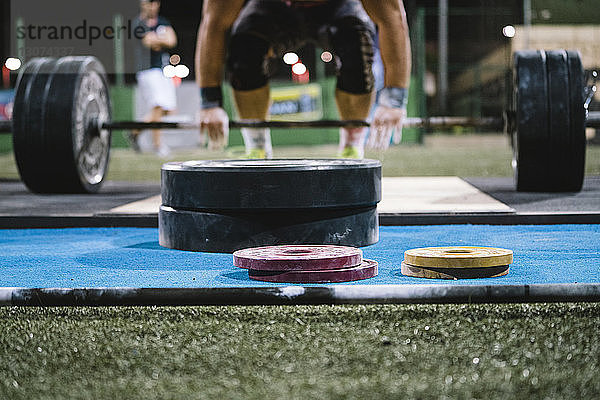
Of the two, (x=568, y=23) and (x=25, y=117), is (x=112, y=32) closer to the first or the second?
(x=568, y=23)

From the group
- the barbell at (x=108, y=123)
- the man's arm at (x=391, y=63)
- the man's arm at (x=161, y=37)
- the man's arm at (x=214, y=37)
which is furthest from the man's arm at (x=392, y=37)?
the man's arm at (x=161, y=37)

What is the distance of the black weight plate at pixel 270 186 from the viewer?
7.50 ft

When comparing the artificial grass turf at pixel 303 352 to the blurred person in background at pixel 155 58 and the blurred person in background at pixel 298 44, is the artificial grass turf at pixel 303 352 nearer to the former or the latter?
the blurred person in background at pixel 298 44

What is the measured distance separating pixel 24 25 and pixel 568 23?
7.20m

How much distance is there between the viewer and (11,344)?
1.39m

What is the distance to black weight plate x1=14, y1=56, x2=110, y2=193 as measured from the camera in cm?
390

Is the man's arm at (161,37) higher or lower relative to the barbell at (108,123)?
higher

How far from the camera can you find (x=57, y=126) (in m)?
3.87

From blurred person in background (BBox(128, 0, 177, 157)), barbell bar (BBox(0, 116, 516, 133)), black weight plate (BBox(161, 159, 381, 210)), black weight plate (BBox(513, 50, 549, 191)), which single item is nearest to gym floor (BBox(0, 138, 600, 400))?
black weight plate (BBox(161, 159, 381, 210))

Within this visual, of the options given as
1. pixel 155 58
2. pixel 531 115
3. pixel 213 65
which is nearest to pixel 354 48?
pixel 213 65

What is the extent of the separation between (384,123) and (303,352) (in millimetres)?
2509

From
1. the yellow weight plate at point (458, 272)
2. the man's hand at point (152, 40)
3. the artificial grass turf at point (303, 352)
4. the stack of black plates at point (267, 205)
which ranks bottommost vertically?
the artificial grass turf at point (303, 352)

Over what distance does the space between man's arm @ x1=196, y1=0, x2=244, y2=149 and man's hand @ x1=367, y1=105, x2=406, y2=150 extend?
26.6 inches

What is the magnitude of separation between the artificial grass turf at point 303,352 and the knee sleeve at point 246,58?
9.00 ft
